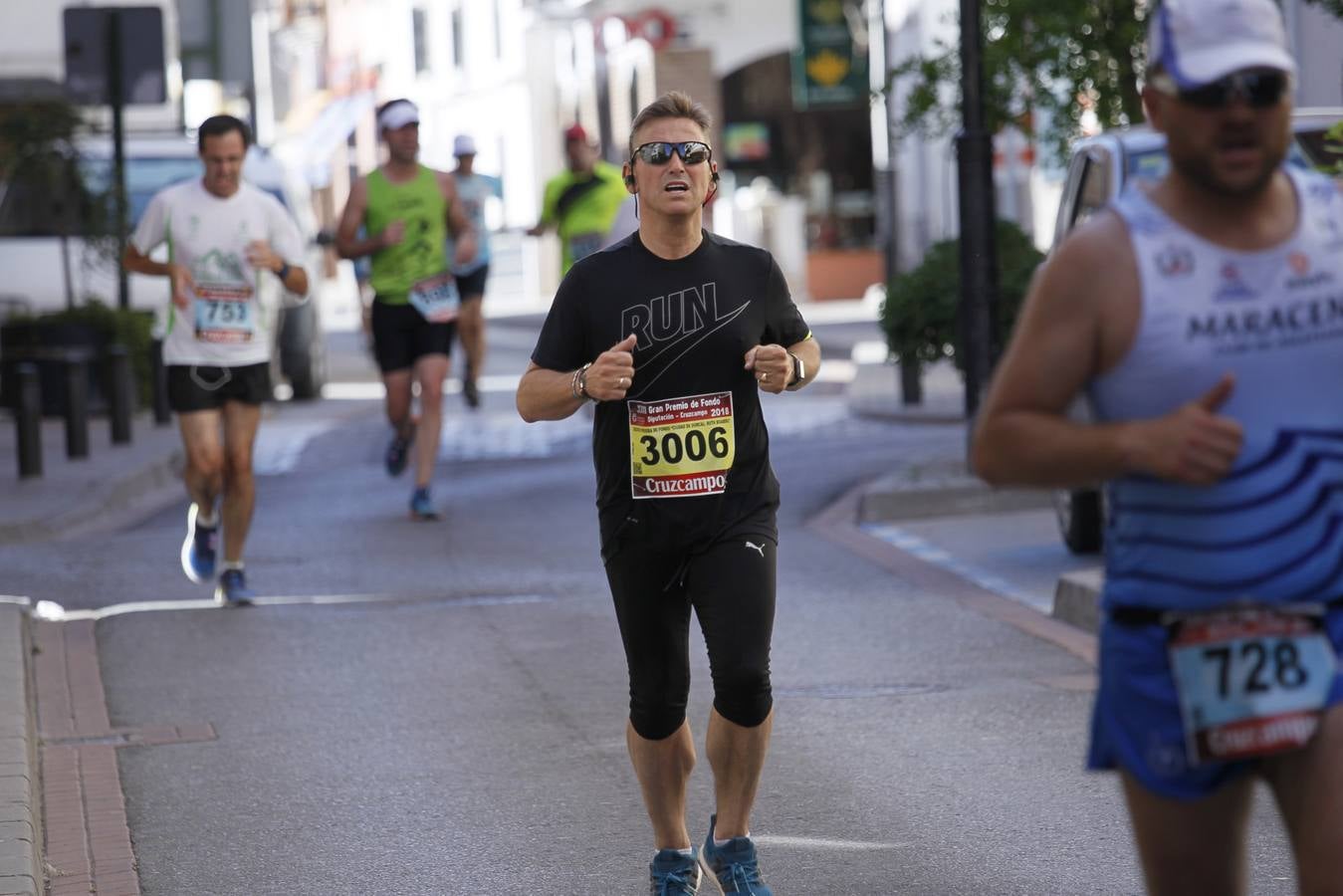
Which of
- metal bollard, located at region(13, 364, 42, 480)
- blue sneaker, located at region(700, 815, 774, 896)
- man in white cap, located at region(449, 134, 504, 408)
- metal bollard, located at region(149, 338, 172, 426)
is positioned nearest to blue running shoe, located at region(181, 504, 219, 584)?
metal bollard, located at region(13, 364, 42, 480)

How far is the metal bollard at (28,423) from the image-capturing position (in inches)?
594

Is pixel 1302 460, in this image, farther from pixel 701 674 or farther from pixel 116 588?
pixel 116 588

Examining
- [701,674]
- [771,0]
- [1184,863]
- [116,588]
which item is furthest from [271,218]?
[771,0]

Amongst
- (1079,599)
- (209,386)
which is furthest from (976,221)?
(209,386)

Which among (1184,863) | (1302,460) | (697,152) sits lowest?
(1184,863)

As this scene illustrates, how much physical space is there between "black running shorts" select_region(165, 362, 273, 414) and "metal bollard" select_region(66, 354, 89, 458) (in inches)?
249

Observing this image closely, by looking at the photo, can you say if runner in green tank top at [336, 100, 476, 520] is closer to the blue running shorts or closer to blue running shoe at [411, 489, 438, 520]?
blue running shoe at [411, 489, 438, 520]

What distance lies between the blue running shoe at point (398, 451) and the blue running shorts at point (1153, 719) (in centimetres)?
1047

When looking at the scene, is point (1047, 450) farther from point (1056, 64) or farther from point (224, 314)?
point (1056, 64)

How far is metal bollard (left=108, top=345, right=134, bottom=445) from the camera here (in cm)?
1777

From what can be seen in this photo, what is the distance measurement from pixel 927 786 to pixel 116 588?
Result: 212 inches

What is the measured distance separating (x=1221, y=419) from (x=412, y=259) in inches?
392

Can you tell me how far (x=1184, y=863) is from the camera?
3.49 metres

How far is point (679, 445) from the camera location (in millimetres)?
5348
